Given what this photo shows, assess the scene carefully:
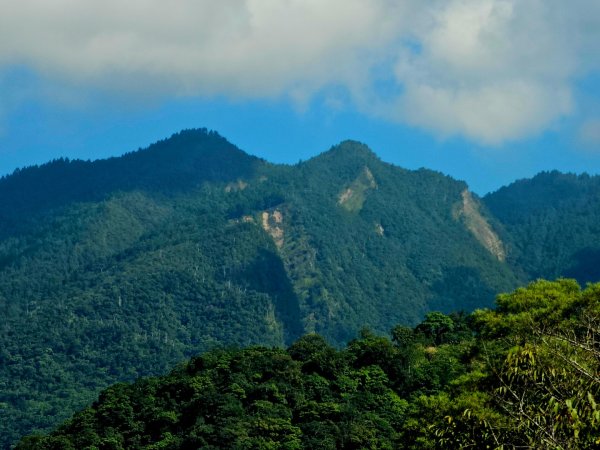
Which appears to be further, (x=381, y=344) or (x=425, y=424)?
(x=381, y=344)

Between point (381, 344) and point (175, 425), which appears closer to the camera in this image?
point (175, 425)

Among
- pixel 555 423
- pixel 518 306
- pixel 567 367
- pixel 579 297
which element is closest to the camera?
pixel 555 423

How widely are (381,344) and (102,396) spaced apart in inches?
1075

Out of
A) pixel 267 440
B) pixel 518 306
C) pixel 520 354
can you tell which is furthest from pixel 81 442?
pixel 520 354

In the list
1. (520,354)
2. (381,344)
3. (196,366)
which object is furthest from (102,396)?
(520,354)

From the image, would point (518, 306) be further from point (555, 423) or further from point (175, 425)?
point (555, 423)

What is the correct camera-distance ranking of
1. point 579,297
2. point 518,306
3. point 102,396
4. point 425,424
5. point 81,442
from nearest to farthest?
point 425,424, point 579,297, point 518,306, point 81,442, point 102,396

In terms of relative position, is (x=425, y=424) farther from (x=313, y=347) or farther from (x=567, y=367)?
(x=313, y=347)

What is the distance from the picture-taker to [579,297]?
64.0 meters

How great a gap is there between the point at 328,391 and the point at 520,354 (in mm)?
55878

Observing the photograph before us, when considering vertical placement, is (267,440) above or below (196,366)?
below

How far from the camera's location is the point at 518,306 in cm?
6869

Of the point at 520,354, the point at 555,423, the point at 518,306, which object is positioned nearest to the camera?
the point at 555,423

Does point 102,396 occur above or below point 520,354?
above
